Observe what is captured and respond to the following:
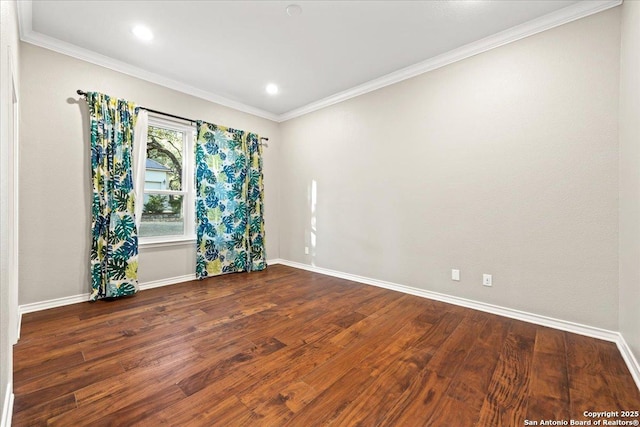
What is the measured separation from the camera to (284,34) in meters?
2.65

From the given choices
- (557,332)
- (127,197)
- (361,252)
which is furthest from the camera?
(361,252)

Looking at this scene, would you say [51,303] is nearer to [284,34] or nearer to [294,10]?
[284,34]

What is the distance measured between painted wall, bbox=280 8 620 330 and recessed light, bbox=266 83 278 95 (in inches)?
38.0

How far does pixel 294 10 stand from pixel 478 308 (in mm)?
3282

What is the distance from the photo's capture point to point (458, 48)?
2.85m

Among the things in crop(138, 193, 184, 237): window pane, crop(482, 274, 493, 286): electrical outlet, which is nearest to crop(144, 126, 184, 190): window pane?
crop(138, 193, 184, 237): window pane

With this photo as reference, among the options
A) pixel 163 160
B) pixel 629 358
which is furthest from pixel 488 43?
pixel 163 160

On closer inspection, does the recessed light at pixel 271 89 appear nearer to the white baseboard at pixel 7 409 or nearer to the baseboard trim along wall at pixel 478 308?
the baseboard trim along wall at pixel 478 308

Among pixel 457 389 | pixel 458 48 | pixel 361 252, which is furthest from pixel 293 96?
pixel 457 389

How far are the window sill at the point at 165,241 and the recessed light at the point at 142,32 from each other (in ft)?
7.46

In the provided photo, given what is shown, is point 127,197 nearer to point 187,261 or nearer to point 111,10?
point 187,261

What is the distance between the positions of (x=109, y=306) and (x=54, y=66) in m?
2.51

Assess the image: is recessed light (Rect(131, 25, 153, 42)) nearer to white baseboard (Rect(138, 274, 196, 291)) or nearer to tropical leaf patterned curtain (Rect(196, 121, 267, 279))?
tropical leaf patterned curtain (Rect(196, 121, 267, 279))
